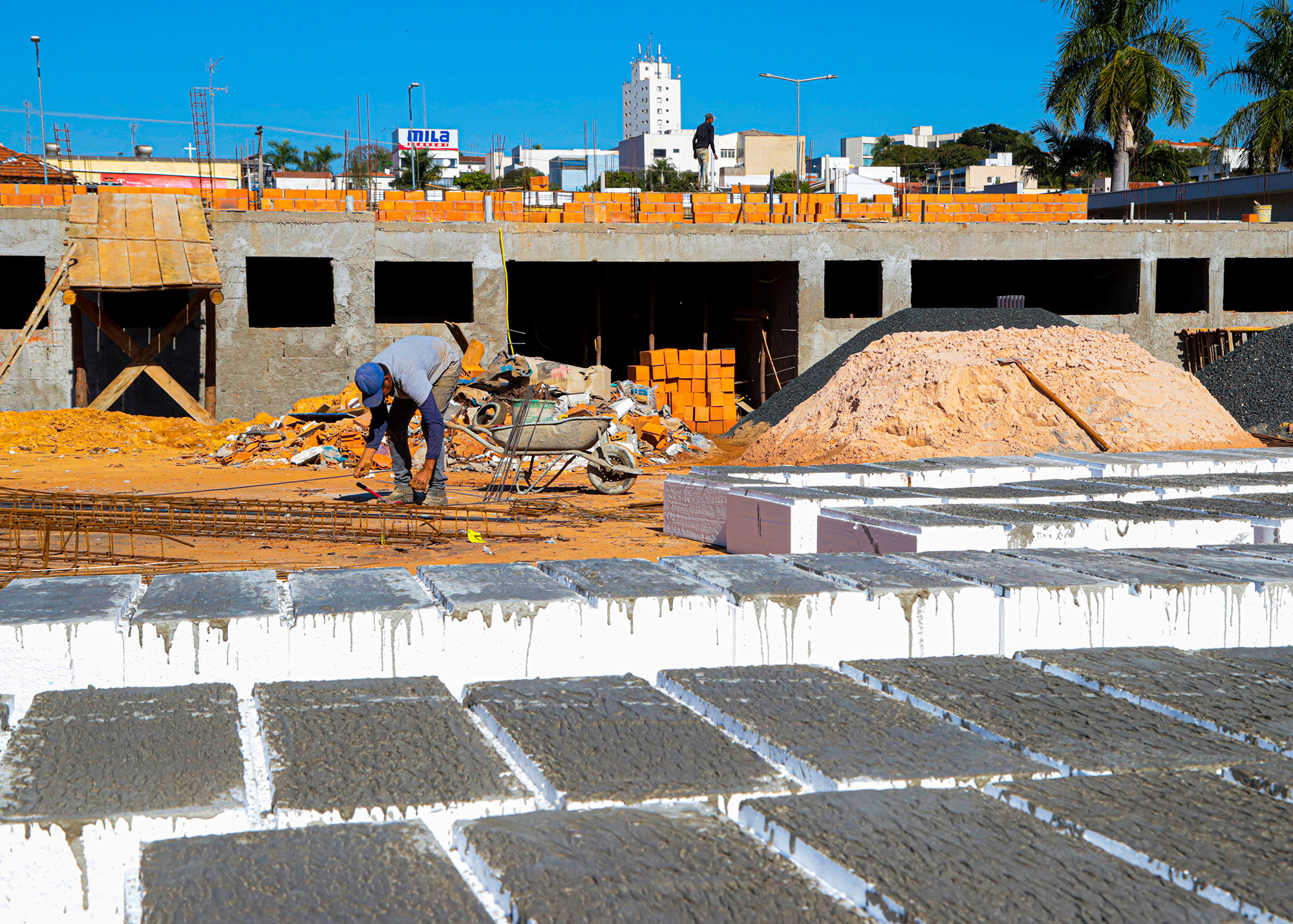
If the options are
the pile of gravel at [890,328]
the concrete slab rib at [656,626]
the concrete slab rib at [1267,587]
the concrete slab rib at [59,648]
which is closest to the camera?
the concrete slab rib at [59,648]

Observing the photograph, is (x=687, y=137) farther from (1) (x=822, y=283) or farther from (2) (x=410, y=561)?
(2) (x=410, y=561)

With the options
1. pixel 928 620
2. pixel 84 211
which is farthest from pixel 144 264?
pixel 928 620

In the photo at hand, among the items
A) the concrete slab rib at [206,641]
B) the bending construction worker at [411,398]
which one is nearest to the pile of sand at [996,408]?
the bending construction worker at [411,398]

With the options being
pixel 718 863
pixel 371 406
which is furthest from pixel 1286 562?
pixel 371 406

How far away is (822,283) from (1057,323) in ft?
12.1

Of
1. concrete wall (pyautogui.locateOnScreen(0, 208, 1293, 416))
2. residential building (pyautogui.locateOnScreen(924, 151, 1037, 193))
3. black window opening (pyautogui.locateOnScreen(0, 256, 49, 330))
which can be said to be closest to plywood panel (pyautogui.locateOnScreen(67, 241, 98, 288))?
concrete wall (pyautogui.locateOnScreen(0, 208, 1293, 416))

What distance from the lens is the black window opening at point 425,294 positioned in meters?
22.9

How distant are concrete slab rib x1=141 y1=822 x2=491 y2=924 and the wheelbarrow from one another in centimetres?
879

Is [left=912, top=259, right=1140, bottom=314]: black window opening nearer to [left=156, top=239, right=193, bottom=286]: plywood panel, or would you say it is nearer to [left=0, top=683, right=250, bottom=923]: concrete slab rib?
[left=156, top=239, right=193, bottom=286]: plywood panel

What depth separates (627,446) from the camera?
36.4 feet

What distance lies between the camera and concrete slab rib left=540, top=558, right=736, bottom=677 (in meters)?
2.38

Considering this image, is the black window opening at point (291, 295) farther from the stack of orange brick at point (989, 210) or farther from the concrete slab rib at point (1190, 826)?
the concrete slab rib at point (1190, 826)

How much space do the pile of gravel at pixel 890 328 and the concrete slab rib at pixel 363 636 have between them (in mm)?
13723

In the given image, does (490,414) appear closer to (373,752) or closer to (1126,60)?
(373,752)
